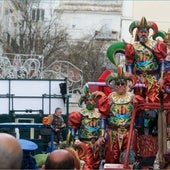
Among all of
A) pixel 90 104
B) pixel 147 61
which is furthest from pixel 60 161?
pixel 90 104

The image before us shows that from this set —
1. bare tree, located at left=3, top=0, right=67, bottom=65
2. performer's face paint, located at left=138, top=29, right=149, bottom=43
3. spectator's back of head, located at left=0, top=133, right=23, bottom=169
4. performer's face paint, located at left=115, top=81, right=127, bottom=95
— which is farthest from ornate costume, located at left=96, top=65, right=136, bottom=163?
bare tree, located at left=3, top=0, right=67, bottom=65

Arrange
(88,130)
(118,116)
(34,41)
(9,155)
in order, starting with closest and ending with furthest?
(9,155) < (118,116) < (88,130) < (34,41)

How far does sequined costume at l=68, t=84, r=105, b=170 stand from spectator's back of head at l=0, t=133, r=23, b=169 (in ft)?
18.8

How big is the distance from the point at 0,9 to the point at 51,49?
45.7ft

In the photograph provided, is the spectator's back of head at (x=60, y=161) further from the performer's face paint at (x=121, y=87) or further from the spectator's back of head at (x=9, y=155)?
the performer's face paint at (x=121, y=87)

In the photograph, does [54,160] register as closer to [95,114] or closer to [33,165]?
[33,165]

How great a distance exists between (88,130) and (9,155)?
624 cm

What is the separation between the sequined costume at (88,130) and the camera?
9.63 metres

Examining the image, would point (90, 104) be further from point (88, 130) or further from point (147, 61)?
point (147, 61)

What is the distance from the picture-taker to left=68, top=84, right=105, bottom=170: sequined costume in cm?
963

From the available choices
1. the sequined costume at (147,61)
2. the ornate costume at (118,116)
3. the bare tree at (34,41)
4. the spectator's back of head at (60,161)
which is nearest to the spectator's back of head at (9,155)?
the spectator's back of head at (60,161)

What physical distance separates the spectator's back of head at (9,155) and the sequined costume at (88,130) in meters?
5.73

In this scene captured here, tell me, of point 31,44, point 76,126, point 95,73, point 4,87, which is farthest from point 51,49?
point 76,126

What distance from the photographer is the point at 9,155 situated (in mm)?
3756
